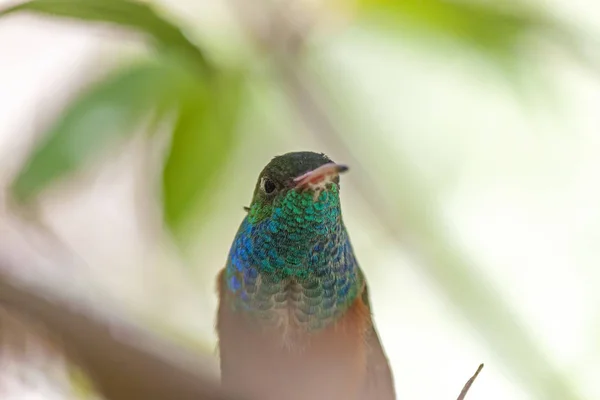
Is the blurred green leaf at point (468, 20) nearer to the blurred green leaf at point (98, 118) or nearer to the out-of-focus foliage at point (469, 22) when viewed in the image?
the out-of-focus foliage at point (469, 22)

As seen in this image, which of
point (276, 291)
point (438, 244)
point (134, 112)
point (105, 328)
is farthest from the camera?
point (438, 244)

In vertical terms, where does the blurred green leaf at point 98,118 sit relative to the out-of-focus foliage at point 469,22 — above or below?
below

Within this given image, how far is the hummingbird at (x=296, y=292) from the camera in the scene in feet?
2.13

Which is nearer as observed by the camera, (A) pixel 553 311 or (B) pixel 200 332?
(B) pixel 200 332

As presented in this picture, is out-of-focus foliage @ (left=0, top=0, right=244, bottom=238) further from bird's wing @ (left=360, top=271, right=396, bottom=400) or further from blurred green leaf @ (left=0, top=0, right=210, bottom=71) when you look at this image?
bird's wing @ (left=360, top=271, right=396, bottom=400)

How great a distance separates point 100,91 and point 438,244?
0.68 metres

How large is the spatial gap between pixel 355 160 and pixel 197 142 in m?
0.36

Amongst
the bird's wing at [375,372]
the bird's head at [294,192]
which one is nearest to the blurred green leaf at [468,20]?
the bird's head at [294,192]

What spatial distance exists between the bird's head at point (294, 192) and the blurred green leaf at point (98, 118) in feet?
0.41

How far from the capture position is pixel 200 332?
3.54 feet

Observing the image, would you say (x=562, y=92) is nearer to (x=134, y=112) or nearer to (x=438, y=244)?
(x=438, y=244)

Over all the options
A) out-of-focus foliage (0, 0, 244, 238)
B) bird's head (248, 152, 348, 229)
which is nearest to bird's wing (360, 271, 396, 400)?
bird's head (248, 152, 348, 229)

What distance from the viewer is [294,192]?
0.64 m

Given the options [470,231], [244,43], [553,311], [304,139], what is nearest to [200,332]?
[304,139]
